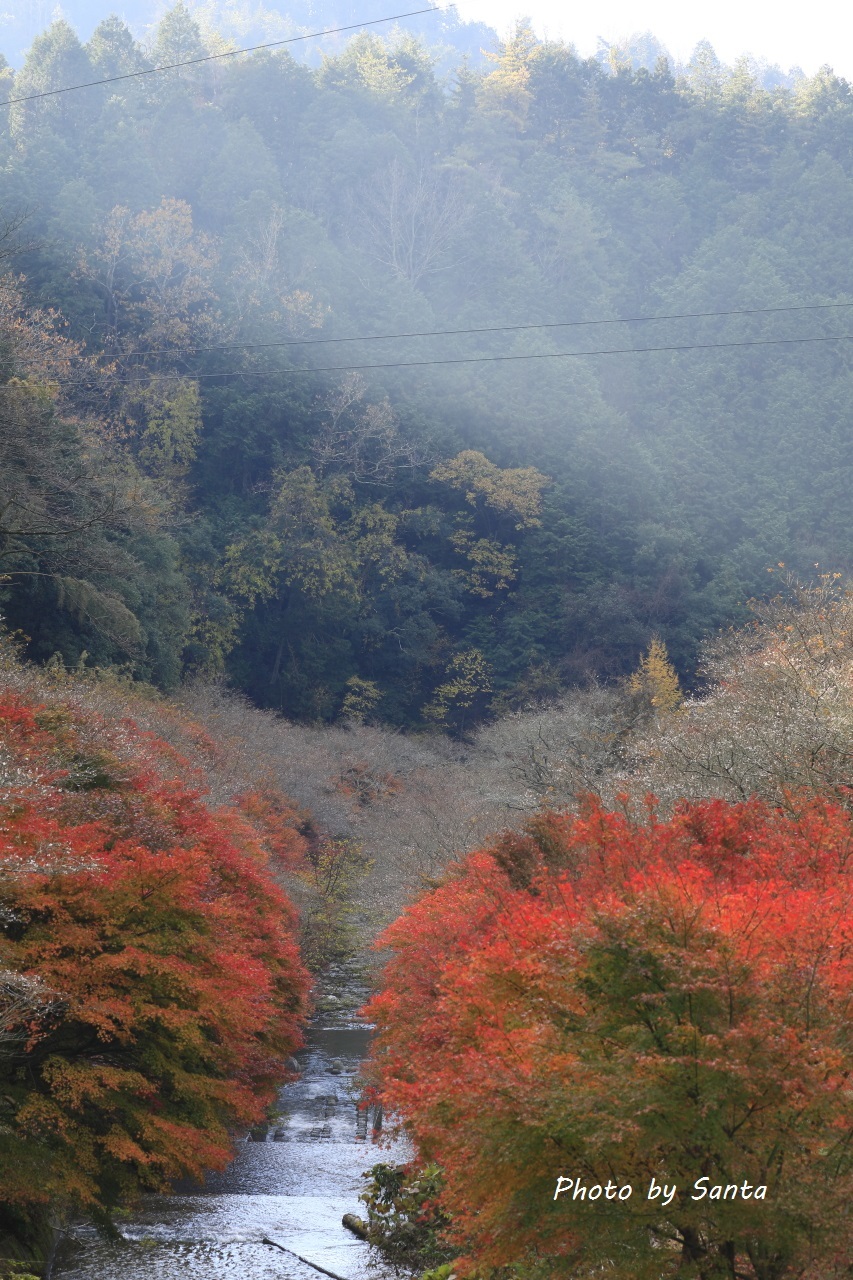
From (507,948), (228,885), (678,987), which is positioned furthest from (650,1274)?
(228,885)

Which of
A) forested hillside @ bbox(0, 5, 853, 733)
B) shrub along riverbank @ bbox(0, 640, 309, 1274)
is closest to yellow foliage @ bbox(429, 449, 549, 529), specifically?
forested hillside @ bbox(0, 5, 853, 733)

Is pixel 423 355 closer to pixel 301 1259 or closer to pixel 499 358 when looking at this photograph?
pixel 499 358

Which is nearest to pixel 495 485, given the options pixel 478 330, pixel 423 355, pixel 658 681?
pixel 423 355

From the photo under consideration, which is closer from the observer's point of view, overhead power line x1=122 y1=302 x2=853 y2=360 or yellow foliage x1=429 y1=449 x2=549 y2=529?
overhead power line x1=122 y1=302 x2=853 y2=360

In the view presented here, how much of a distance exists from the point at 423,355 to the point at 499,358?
3.94m

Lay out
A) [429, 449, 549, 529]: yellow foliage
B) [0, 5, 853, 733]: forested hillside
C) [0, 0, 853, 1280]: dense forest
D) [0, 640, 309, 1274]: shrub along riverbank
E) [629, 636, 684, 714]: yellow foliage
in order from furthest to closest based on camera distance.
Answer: [429, 449, 549, 529]: yellow foliage, [0, 5, 853, 733]: forested hillside, [629, 636, 684, 714]: yellow foliage, [0, 640, 309, 1274]: shrub along riverbank, [0, 0, 853, 1280]: dense forest

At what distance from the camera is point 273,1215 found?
13.7 metres

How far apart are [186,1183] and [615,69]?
78.5 metres

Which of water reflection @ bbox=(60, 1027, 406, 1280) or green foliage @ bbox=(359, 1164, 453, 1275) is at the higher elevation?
green foliage @ bbox=(359, 1164, 453, 1275)

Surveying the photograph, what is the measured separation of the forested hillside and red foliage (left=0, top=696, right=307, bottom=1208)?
59.2 ft

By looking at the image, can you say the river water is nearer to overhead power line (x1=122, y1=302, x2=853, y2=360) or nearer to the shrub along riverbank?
the shrub along riverbank

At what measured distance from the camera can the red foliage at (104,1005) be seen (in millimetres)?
10617

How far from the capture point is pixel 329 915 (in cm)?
2817

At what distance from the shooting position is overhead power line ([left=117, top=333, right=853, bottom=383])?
48781 mm
